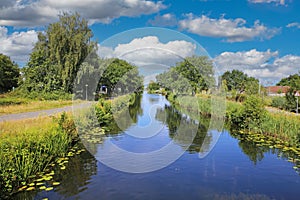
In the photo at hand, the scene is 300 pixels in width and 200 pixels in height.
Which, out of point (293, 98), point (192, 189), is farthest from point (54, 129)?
point (293, 98)

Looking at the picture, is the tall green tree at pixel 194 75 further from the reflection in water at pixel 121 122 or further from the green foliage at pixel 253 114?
the green foliage at pixel 253 114

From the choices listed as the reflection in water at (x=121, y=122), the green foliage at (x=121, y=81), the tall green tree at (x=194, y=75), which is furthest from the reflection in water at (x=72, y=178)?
the green foliage at (x=121, y=81)

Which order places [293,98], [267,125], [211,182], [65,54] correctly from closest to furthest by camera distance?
[211,182], [267,125], [293,98], [65,54]

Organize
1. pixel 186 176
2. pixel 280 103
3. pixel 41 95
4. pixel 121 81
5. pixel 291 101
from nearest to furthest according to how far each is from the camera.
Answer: pixel 186 176 → pixel 291 101 → pixel 280 103 → pixel 41 95 → pixel 121 81

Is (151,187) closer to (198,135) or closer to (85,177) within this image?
(85,177)

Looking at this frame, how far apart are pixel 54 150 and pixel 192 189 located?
508cm

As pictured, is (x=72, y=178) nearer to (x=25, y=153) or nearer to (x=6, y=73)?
(x=25, y=153)

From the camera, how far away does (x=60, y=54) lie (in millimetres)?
38688

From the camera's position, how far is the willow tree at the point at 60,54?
38250 mm

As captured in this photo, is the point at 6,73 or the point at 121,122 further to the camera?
the point at 6,73

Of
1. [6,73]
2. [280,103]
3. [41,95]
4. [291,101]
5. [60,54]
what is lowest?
[280,103]

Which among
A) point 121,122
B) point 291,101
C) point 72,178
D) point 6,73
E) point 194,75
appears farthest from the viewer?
point 6,73

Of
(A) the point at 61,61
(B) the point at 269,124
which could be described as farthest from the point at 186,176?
(A) the point at 61,61

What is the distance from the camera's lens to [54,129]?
1050 cm
